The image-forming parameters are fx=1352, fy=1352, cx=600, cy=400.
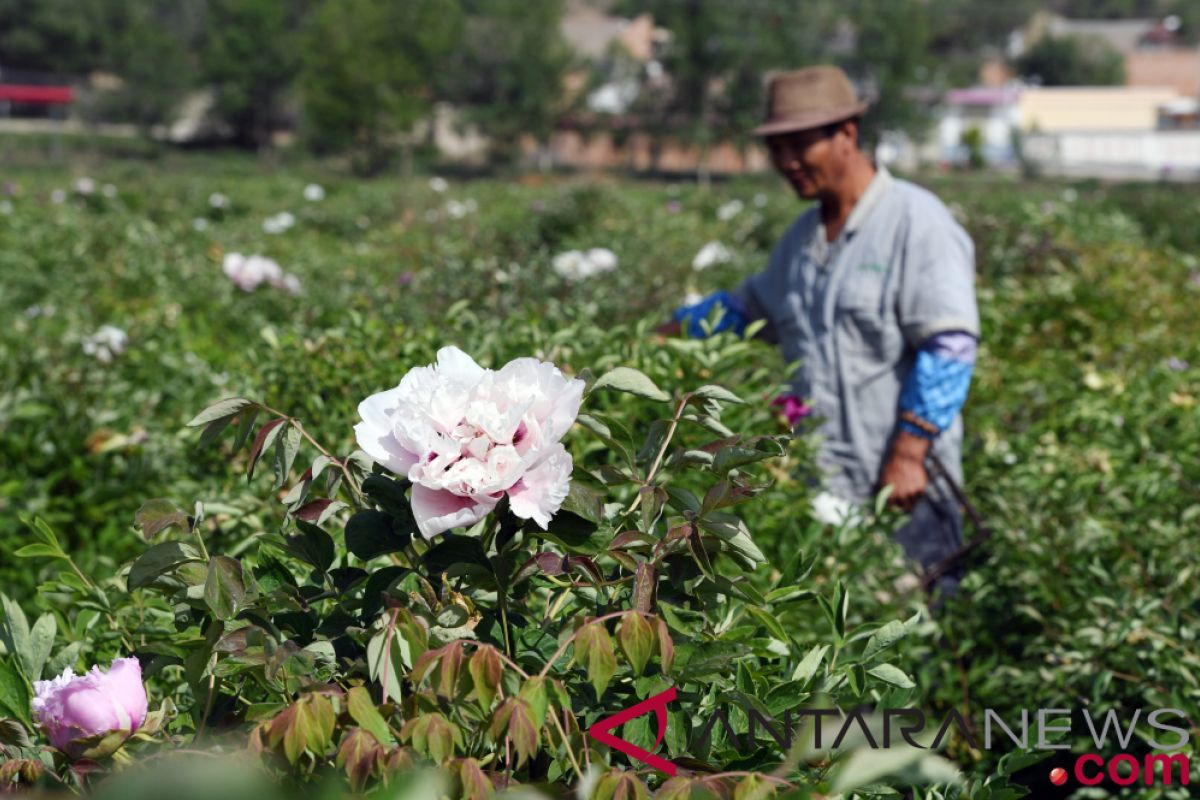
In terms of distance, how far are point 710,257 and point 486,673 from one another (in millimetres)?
5048

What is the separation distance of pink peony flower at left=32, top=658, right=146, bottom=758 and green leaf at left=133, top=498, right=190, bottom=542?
139 millimetres

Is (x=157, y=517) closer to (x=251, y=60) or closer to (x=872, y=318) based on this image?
(x=872, y=318)

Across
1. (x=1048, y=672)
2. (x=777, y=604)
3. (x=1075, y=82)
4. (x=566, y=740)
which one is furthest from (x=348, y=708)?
(x=1075, y=82)

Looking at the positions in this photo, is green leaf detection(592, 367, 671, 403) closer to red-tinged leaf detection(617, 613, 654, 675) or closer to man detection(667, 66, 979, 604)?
red-tinged leaf detection(617, 613, 654, 675)

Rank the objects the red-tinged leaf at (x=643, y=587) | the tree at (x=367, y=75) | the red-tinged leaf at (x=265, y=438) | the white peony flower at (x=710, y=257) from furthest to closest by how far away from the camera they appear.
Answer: the tree at (x=367, y=75) → the white peony flower at (x=710, y=257) → the red-tinged leaf at (x=265, y=438) → the red-tinged leaf at (x=643, y=587)

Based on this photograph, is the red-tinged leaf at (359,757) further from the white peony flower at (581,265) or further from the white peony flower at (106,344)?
the white peony flower at (581,265)

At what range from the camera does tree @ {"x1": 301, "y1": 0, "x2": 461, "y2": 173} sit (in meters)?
51.4

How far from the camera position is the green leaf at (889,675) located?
1510 millimetres

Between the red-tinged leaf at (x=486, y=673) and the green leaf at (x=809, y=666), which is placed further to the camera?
the green leaf at (x=809, y=666)

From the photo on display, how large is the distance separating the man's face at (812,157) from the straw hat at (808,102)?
5 cm

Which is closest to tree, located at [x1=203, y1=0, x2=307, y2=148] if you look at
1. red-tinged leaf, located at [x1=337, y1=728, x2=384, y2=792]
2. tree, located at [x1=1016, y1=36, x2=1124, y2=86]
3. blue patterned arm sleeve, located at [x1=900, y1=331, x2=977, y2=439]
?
tree, located at [x1=1016, y1=36, x2=1124, y2=86]

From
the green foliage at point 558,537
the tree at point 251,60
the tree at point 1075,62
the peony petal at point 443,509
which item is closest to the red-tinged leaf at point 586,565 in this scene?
the green foliage at point 558,537

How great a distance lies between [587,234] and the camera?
8.64 meters

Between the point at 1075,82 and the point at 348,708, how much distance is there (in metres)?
101
